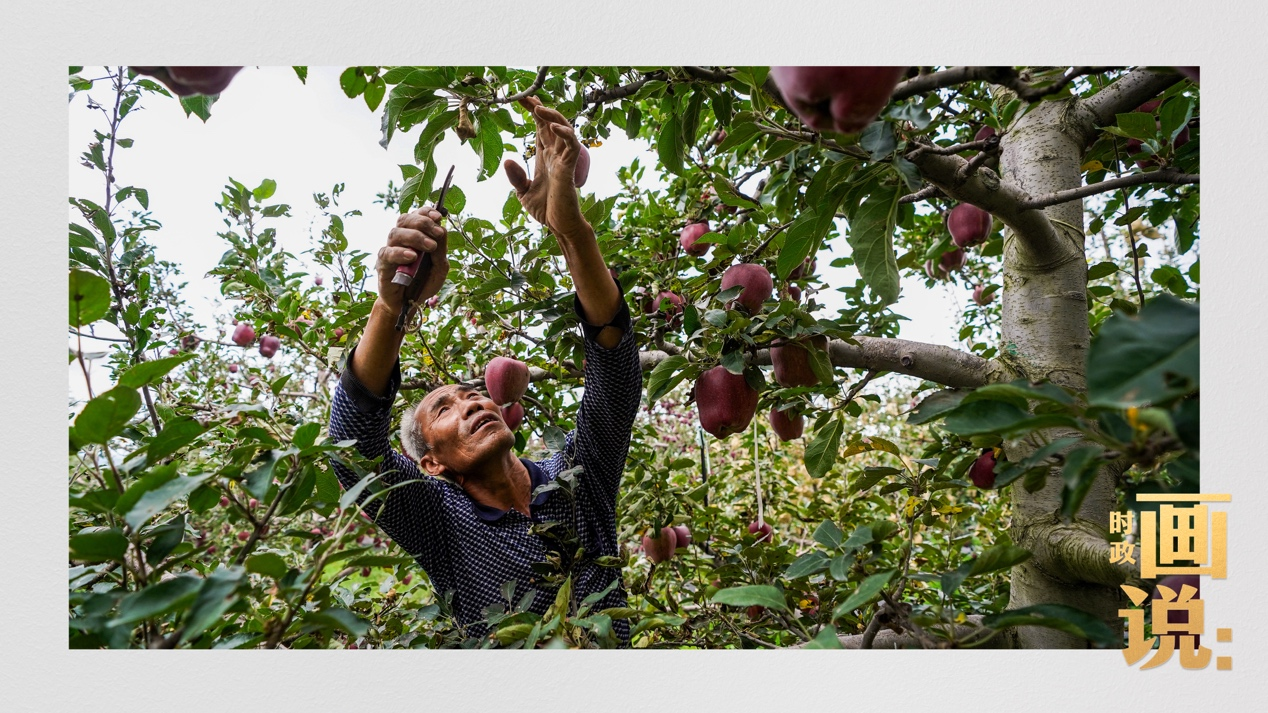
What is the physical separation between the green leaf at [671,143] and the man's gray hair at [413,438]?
0.65m

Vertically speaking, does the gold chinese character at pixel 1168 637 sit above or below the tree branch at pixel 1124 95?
below

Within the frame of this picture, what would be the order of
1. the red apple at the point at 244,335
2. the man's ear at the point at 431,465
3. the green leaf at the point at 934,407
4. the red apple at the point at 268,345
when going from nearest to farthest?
the green leaf at the point at 934,407
the man's ear at the point at 431,465
the red apple at the point at 244,335
the red apple at the point at 268,345

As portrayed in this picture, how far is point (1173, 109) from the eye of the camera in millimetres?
844

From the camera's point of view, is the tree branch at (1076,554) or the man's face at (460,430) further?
the man's face at (460,430)

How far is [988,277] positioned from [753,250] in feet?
5.42

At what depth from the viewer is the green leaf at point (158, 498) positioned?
482 mm

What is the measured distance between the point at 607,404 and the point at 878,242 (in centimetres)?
52

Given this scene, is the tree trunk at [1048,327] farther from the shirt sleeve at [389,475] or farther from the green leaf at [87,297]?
the green leaf at [87,297]

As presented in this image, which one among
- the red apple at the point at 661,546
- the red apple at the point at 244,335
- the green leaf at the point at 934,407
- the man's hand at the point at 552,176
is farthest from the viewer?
the red apple at the point at 244,335

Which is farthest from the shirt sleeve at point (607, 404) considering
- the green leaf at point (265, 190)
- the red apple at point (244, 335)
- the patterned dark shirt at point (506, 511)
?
the red apple at point (244, 335)

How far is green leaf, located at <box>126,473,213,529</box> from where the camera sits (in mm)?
482

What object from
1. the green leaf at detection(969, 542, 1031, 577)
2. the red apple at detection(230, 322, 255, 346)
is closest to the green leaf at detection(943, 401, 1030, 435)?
the green leaf at detection(969, 542, 1031, 577)

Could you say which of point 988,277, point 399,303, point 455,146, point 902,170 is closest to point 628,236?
point 455,146
